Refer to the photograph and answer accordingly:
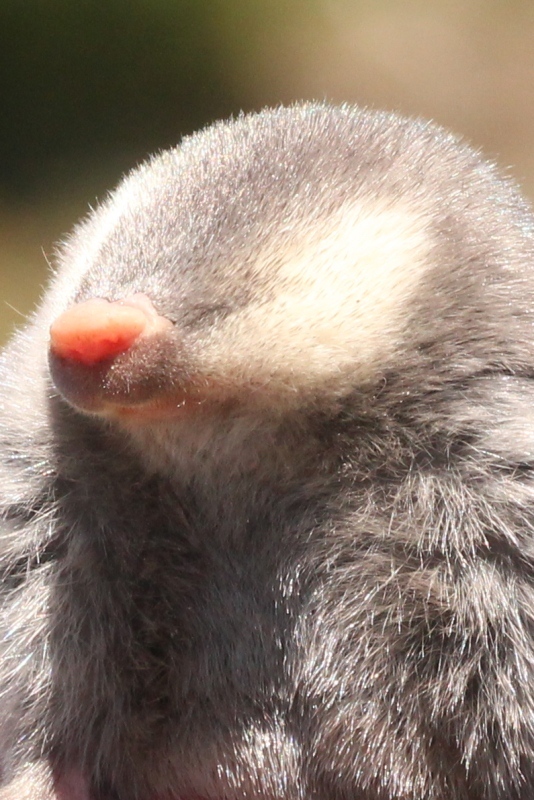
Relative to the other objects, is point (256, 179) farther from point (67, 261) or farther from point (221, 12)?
point (221, 12)

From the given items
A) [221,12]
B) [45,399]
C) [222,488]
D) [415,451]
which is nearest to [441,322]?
[415,451]

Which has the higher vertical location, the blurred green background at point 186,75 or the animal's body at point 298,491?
the blurred green background at point 186,75

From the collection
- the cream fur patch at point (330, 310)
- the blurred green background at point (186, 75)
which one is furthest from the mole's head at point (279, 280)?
the blurred green background at point (186, 75)

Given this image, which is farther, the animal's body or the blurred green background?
the blurred green background

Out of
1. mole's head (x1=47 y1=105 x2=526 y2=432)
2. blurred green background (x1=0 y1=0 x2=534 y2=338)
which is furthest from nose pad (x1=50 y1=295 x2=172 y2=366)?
blurred green background (x1=0 y1=0 x2=534 y2=338)

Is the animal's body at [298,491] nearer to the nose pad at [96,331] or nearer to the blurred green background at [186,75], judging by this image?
the nose pad at [96,331]

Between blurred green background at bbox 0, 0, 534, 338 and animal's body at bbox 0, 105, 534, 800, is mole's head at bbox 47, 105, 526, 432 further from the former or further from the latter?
blurred green background at bbox 0, 0, 534, 338
